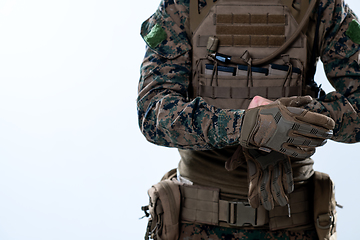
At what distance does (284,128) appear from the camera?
3.47 ft

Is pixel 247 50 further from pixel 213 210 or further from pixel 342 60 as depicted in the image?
pixel 213 210

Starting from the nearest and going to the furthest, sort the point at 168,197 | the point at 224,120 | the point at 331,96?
the point at 224,120 → the point at 331,96 → the point at 168,197

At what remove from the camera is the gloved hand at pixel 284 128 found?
106cm

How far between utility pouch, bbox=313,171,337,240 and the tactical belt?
33mm

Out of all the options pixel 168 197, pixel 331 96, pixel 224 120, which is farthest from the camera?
pixel 168 197

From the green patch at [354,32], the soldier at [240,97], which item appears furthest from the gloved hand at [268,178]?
the green patch at [354,32]

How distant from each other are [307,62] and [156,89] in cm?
41

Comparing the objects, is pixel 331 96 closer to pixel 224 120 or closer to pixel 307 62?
pixel 307 62

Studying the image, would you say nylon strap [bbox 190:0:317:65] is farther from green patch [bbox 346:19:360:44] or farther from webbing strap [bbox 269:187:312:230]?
webbing strap [bbox 269:187:312:230]

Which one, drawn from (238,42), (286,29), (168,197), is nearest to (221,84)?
(238,42)

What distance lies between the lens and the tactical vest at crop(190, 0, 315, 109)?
128 centimetres

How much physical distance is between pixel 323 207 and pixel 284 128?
0.40 meters

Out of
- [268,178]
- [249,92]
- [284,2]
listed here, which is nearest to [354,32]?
[284,2]

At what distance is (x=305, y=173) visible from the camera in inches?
53.8
